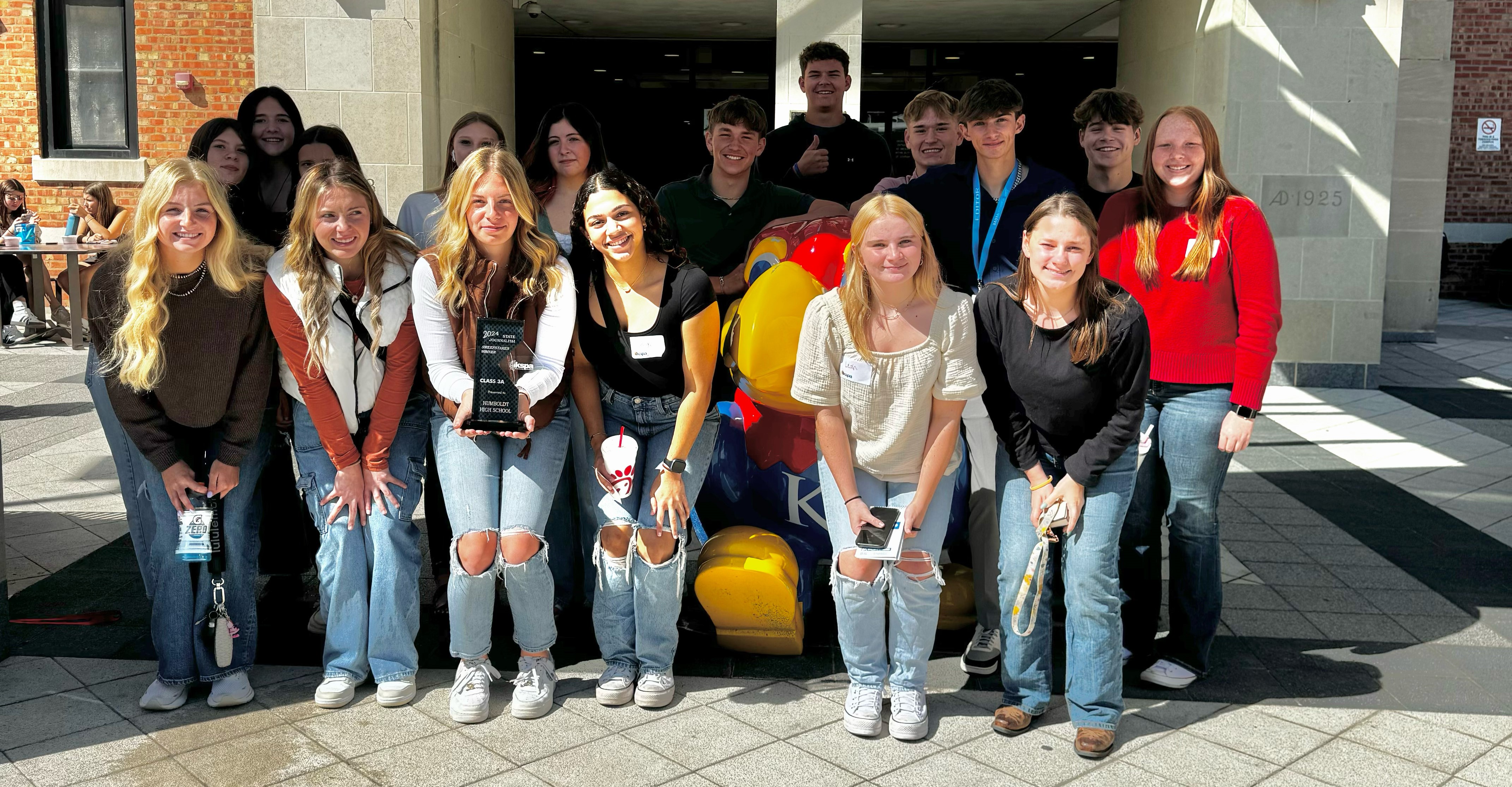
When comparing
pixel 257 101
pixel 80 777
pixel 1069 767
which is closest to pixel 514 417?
pixel 80 777

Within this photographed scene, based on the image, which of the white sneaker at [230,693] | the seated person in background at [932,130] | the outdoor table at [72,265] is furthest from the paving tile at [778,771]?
the outdoor table at [72,265]

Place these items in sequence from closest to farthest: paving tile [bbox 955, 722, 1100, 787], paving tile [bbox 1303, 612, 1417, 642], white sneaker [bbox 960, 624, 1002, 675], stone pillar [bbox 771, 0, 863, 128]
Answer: paving tile [bbox 955, 722, 1100, 787] < white sneaker [bbox 960, 624, 1002, 675] < paving tile [bbox 1303, 612, 1417, 642] < stone pillar [bbox 771, 0, 863, 128]

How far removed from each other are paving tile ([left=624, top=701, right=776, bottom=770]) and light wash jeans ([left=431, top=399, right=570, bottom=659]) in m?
0.50

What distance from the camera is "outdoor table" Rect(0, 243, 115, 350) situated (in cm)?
1119

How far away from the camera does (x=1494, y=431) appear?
27.1 feet

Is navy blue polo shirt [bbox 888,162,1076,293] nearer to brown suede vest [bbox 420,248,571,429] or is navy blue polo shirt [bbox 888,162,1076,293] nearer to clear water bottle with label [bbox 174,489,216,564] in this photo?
brown suede vest [bbox 420,248,571,429]

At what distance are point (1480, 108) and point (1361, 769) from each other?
18240 mm

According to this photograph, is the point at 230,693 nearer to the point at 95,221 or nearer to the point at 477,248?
the point at 477,248

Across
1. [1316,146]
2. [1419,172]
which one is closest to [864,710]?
[1316,146]

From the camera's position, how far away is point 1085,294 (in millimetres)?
3445

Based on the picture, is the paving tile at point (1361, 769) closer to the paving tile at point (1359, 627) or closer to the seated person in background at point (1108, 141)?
the paving tile at point (1359, 627)

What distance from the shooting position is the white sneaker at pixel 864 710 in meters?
3.53

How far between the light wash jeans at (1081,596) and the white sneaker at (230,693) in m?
2.40

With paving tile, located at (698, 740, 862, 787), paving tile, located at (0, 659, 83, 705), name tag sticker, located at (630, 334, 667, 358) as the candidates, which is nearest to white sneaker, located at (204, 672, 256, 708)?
paving tile, located at (0, 659, 83, 705)
